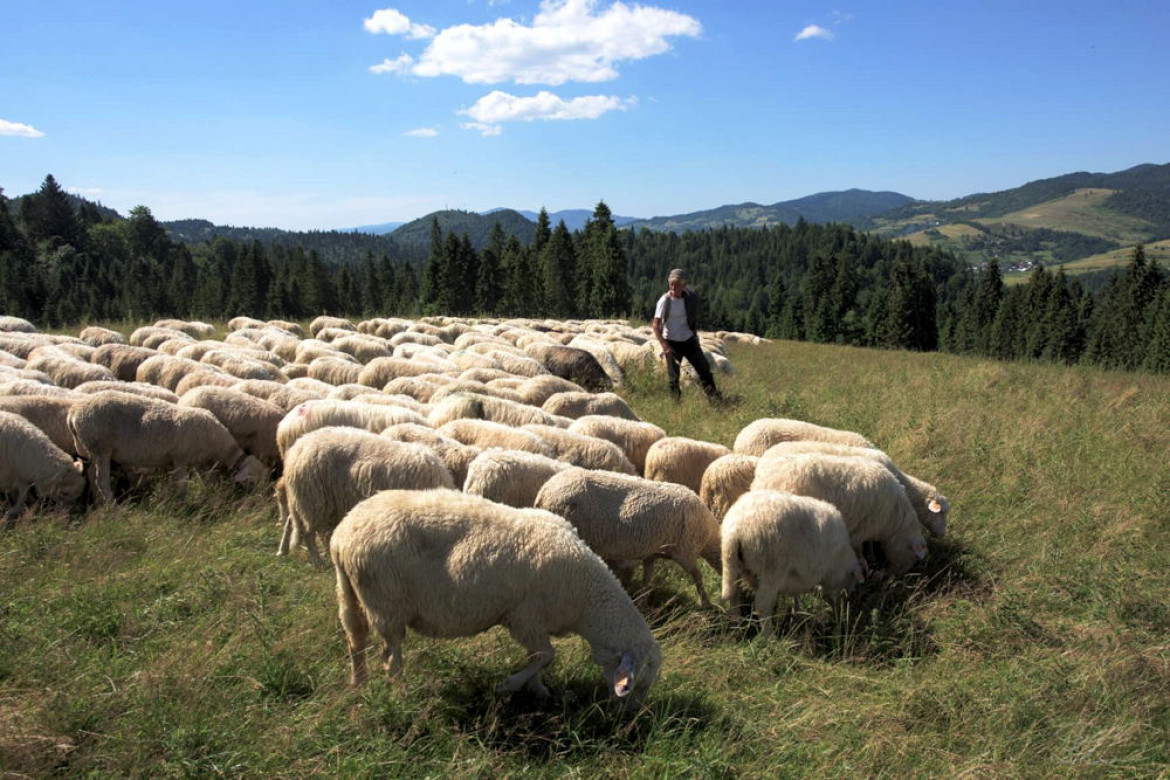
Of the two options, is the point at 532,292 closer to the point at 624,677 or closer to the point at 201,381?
the point at 201,381

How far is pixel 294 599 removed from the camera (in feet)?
16.4

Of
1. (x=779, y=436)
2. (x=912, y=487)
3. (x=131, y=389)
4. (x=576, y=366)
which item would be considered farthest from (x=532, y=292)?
(x=912, y=487)

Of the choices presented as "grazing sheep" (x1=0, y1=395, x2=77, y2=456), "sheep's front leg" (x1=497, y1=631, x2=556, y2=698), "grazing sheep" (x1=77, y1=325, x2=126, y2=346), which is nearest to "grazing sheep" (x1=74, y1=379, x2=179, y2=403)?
"grazing sheep" (x1=0, y1=395, x2=77, y2=456)

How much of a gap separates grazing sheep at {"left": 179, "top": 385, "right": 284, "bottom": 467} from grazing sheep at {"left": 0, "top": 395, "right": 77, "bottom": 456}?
4.08 feet

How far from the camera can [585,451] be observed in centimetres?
730

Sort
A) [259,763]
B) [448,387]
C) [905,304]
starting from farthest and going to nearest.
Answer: [905,304]
[448,387]
[259,763]

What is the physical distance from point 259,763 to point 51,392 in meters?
8.39

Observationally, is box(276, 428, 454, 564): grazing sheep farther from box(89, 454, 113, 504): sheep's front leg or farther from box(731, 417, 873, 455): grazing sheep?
box(731, 417, 873, 455): grazing sheep

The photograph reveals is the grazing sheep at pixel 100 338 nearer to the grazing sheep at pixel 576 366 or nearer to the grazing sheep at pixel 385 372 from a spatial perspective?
the grazing sheep at pixel 385 372

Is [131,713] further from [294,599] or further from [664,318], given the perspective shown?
[664,318]

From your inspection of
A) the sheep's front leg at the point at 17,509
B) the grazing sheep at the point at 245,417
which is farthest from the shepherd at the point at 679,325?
the sheep's front leg at the point at 17,509

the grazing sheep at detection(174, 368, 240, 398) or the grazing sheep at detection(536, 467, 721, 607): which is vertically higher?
the grazing sheep at detection(174, 368, 240, 398)

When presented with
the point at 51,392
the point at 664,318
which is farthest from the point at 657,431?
the point at 51,392

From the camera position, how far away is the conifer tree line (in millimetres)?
50688
